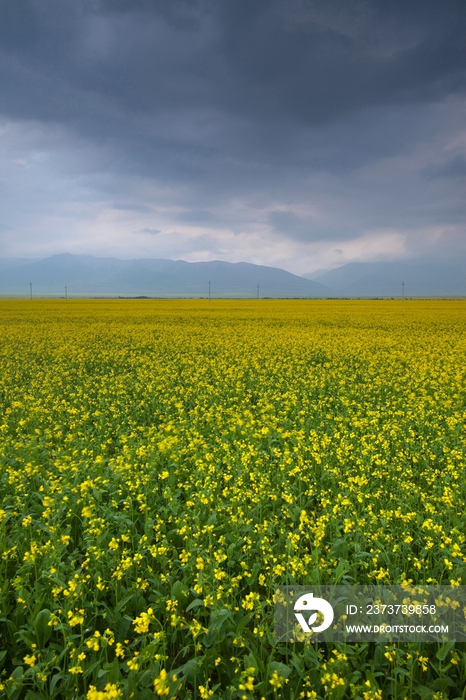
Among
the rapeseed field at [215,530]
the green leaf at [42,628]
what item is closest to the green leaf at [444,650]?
the rapeseed field at [215,530]

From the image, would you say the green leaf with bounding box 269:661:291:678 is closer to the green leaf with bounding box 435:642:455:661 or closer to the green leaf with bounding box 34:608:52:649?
the green leaf with bounding box 435:642:455:661

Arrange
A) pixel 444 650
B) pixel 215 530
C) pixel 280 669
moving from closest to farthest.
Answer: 1. pixel 280 669
2. pixel 444 650
3. pixel 215 530

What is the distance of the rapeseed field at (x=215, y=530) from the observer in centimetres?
315

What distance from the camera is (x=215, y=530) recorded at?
4.96 m

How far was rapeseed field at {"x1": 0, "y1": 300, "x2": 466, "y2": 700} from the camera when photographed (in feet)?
10.3

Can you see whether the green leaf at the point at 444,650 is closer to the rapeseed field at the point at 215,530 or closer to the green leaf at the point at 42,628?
the rapeseed field at the point at 215,530

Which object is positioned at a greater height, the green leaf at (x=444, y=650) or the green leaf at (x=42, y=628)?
the green leaf at (x=444, y=650)

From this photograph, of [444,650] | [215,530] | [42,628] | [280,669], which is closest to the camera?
[280,669]

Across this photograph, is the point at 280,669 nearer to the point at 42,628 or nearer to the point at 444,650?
the point at 444,650

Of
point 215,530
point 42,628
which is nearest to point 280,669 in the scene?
point 215,530

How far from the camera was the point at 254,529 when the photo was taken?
190 inches

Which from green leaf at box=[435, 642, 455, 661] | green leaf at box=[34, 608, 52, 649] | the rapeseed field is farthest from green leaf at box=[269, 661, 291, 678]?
green leaf at box=[34, 608, 52, 649]

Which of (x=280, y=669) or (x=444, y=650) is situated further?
(x=444, y=650)

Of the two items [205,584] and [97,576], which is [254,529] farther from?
[97,576]
